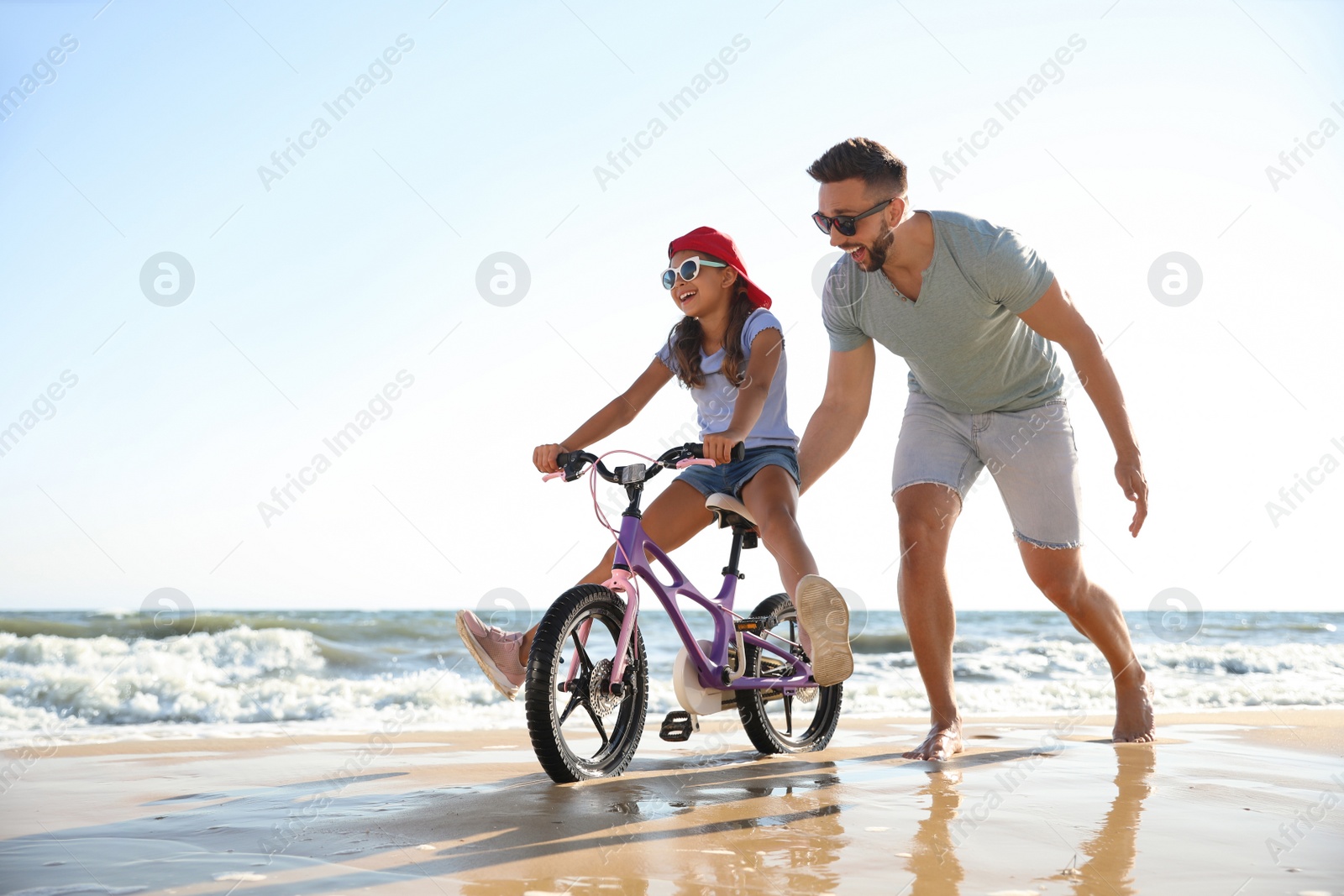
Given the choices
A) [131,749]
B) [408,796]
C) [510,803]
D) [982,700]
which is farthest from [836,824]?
[982,700]

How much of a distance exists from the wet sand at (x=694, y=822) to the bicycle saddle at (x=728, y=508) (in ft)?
3.13

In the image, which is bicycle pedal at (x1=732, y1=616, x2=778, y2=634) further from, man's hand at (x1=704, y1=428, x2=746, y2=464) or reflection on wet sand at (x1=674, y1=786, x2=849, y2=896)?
reflection on wet sand at (x1=674, y1=786, x2=849, y2=896)

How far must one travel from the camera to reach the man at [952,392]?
3.61 m

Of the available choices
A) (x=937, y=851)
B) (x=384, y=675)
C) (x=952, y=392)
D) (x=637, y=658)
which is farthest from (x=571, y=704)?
(x=384, y=675)

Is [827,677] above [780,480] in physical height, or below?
below

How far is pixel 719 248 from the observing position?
4117 millimetres

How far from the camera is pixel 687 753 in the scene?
13.5 feet

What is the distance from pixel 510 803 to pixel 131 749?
2637 millimetres

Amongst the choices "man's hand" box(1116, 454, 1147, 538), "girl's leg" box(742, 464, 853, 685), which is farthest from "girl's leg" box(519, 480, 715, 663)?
"man's hand" box(1116, 454, 1147, 538)

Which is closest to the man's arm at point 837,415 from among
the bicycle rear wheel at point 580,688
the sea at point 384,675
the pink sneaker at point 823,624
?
the pink sneaker at point 823,624

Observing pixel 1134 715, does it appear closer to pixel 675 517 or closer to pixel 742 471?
pixel 742 471

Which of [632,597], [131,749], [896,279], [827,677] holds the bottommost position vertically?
[131,749]

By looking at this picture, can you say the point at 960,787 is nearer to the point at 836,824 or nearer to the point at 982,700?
the point at 836,824

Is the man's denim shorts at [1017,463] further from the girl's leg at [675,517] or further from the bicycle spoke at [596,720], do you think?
the bicycle spoke at [596,720]
